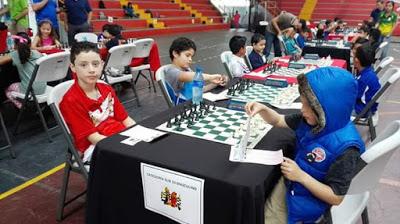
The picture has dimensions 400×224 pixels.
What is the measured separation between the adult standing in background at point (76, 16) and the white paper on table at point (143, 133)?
16.0 ft

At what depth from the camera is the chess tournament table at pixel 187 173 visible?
1278 millimetres

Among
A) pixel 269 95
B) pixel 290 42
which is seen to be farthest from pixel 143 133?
pixel 290 42

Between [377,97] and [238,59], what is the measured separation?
1.49m

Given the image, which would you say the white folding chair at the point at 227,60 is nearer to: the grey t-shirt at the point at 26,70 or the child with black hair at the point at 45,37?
the grey t-shirt at the point at 26,70

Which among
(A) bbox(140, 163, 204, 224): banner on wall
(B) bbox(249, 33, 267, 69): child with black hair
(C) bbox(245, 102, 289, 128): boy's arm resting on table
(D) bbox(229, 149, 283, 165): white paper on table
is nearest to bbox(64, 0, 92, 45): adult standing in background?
(B) bbox(249, 33, 267, 69): child with black hair

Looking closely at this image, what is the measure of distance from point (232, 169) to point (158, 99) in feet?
12.3

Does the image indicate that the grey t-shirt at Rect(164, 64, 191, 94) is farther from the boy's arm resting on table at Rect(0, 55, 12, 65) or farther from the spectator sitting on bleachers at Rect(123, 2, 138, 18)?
the spectator sitting on bleachers at Rect(123, 2, 138, 18)

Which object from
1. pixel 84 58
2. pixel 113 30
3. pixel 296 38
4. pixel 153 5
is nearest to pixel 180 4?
pixel 153 5

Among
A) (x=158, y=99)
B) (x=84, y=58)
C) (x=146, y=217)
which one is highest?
(x=84, y=58)

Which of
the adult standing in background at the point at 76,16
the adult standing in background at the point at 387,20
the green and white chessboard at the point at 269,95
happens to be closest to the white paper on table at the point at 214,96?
the green and white chessboard at the point at 269,95

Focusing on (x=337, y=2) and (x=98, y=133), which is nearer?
(x=98, y=133)

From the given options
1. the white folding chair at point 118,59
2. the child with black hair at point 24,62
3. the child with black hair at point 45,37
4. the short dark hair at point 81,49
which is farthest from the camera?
the child with black hair at point 45,37

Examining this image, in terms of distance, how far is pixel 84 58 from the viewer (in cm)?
208

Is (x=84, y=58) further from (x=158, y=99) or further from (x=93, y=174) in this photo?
(x=158, y=99)
